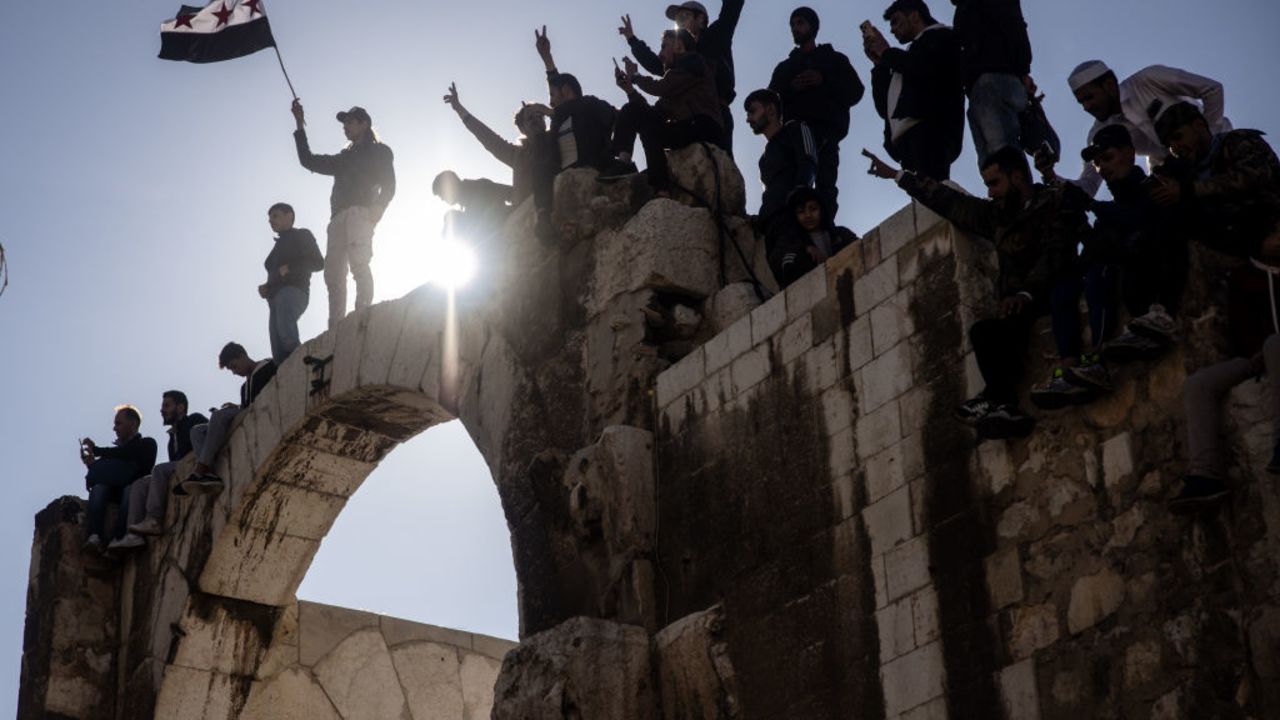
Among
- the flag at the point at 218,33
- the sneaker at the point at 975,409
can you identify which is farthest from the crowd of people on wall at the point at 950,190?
the flag at the point at 218,33

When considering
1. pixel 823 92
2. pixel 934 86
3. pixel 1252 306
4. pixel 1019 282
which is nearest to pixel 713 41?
pixel 823 92

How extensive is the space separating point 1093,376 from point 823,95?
134 inches

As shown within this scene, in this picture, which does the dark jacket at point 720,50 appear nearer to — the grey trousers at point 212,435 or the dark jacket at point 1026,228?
the dark jacket at point 1026,228

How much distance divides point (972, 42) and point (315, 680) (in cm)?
627

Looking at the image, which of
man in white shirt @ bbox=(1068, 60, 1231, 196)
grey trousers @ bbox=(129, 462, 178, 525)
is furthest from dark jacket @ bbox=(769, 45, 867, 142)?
grey trousers @ bbox=(129, 462, 178, 525)

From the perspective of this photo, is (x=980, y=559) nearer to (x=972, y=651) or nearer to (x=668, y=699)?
(x=972, y=651)

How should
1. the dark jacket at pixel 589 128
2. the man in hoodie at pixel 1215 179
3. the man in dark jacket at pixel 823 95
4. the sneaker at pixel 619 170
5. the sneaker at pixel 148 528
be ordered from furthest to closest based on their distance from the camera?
the sneaker at pixel 148 528, the dark jacket at pixel 589 128, the sneaker at pixel 619 170, the man in dark jacket at pixel 823 95, the man in hoodie at pixel 1215 179

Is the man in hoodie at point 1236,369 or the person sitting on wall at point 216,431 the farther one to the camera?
the person sitting on wall at point 216,431

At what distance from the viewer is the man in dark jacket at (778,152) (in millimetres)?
9156

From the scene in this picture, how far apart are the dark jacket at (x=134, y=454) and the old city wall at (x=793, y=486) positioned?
1649 mm

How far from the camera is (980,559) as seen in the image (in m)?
6.89

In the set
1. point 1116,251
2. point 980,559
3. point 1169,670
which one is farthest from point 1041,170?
point 1169,670

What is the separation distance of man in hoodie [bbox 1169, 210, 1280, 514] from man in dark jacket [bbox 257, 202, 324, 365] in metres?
7.25

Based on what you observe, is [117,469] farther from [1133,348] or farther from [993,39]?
[1133,348]
